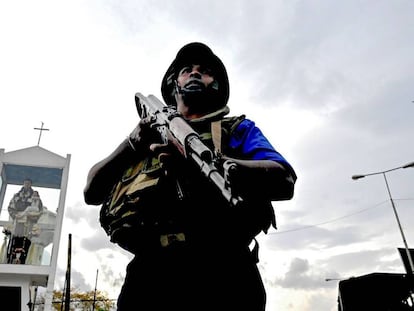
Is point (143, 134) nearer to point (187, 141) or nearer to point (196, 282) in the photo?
point (187, 141)

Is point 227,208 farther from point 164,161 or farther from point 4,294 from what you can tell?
point 4,294

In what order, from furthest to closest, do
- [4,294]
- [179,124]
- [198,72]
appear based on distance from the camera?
1. [4,294]
2. [198,72]
3. [179,124]

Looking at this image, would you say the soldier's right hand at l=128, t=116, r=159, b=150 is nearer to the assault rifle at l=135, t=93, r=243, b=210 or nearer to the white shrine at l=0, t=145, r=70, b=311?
the assault rifle at l=135, t=93, r=243, b=210

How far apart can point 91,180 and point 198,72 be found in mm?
852

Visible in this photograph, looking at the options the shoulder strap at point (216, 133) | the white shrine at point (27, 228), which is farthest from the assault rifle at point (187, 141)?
the white shrine at point (27, 228)

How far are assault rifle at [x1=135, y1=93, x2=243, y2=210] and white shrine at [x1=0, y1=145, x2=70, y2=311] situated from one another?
15.1 metres

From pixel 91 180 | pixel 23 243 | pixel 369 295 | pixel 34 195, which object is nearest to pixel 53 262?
pixel 23 243

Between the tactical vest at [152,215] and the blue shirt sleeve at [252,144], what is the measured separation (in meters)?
0.07

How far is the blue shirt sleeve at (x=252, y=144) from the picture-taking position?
171 centimetres

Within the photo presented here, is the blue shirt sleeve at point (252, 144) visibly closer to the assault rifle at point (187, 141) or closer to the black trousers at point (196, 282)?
the assault rifle at point (187, 141)

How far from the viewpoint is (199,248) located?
1.68 m

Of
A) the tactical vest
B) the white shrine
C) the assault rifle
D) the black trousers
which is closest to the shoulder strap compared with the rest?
the tactical vest

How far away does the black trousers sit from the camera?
159 centimetres

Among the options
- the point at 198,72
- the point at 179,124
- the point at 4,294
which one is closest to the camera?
the point at 179,124
